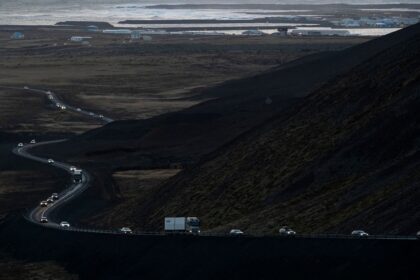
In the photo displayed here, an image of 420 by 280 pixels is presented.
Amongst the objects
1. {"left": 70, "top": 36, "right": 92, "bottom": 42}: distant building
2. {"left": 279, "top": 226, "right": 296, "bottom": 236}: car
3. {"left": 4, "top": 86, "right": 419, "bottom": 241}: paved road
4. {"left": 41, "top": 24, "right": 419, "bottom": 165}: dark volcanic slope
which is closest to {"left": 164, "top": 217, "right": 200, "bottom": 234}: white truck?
{"left": 4, "top": 86, "right": 419, "bottom": 241}: paved road

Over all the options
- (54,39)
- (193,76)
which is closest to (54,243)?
(193,76)

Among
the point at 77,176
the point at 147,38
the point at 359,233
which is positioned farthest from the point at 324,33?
the point at 359,233

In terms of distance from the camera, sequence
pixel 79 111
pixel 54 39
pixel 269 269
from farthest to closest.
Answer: pixel 54 39
pixel 79 111
pixel 269 269

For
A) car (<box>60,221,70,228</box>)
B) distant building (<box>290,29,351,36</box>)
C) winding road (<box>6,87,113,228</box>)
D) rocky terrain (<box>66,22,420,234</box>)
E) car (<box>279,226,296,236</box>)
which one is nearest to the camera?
car (<box>279,226,296,236</box>)

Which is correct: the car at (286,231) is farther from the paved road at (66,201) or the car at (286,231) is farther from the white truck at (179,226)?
the white truck at (179,226)

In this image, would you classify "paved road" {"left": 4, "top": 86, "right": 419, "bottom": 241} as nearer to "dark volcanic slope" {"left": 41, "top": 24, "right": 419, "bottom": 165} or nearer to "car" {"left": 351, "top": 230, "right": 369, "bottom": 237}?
"car" {"left": 351, "top": 230, "right": 369, "bottom": 237}

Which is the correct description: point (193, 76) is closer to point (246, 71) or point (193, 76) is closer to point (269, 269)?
point (246, 71)

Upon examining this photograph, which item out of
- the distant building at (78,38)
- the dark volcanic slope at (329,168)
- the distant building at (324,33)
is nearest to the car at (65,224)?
the dark volcanic slope at (329,168)
